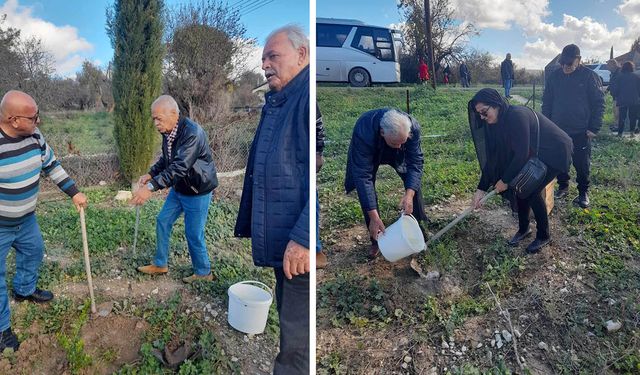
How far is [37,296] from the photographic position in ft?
4.84

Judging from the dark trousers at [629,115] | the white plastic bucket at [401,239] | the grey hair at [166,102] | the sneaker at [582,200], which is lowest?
the white plastic bucket at [401,239]

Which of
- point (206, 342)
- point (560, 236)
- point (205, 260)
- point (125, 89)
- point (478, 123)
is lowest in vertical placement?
point (206, 342)

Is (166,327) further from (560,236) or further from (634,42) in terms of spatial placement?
(634,42)

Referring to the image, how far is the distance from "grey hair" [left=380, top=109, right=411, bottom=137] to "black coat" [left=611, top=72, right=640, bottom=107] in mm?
699

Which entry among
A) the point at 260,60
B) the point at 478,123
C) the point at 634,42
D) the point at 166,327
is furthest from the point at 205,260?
the point at 634,42

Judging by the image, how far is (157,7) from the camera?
1508 millimetres

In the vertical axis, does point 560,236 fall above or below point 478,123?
below

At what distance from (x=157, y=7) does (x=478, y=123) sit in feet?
3.88

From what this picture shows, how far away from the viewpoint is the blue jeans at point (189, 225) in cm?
167

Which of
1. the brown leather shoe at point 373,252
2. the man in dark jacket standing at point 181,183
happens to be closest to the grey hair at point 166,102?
the man in dark jacket standing at point 181,183

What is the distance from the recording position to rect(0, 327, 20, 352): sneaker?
140cm

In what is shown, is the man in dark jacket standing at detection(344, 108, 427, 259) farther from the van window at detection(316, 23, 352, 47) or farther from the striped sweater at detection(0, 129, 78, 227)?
the striped sweater at detection(0, 129, 78, 227)

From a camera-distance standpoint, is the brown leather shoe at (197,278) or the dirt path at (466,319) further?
the brown leather shoe at (197,278)

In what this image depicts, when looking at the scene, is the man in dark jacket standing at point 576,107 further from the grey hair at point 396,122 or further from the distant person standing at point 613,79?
the grey hair at point 396,122
